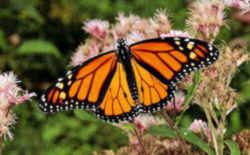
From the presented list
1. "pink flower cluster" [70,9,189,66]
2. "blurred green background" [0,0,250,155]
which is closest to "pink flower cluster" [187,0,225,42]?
"pink flower cluster" [70,9,189,66]

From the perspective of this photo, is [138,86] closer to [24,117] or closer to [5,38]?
[24,117]

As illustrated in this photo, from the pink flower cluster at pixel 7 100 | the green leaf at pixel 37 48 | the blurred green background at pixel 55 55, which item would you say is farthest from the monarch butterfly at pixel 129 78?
the green leaf at pixel 37 48

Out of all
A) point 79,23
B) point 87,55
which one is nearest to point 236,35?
point 79,23

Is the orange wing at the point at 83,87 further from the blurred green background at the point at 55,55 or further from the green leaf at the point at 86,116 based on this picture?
the blurred green background at the point at 55,55

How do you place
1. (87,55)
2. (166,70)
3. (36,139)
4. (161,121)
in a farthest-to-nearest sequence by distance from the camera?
(36,139)
(161,121)
(87,55)
(166,70)

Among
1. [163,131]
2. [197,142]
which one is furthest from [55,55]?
[197,142]

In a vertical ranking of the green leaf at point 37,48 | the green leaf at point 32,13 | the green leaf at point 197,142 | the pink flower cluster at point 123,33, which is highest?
the green leaf at point 32,13
